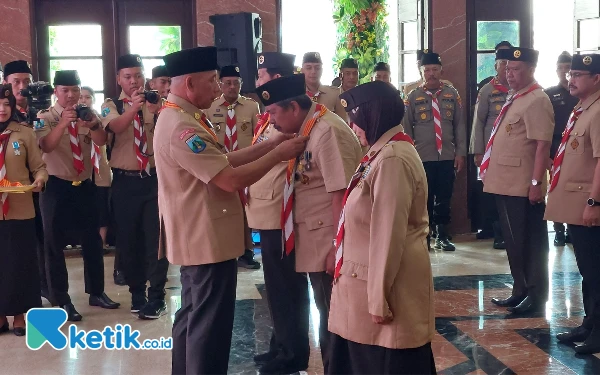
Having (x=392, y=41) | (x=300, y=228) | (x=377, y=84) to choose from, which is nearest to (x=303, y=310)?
(x=300, y=228)

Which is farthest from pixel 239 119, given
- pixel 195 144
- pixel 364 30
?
pixel 195 144

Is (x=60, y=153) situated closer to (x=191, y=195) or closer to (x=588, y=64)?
(x=191, y=195)

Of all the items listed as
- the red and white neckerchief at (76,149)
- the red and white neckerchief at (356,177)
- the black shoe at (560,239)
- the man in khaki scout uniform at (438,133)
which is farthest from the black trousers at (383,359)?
the black shoe at (560,239)

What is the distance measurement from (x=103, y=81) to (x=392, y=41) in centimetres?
326

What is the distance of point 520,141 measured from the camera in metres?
4.70

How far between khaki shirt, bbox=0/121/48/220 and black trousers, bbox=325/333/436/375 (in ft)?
8.50

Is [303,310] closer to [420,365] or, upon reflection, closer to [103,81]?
[420,365]

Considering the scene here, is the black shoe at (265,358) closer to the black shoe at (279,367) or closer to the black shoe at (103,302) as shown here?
the black shoe at (279,367)

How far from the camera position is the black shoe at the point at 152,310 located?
15.6ft

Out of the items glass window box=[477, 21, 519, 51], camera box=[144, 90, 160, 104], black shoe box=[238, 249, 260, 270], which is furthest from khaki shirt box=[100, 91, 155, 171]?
glass window box=[477, 21, 519, 51]

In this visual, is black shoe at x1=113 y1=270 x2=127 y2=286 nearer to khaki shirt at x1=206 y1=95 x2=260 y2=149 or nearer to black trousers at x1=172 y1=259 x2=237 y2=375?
khaki shirt at x1=206 y1=95 x2=260 y2=149

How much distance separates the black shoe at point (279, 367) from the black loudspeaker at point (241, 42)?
11.6ft

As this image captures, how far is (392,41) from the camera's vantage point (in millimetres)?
8461

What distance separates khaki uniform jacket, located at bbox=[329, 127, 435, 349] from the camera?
93.3 inches
